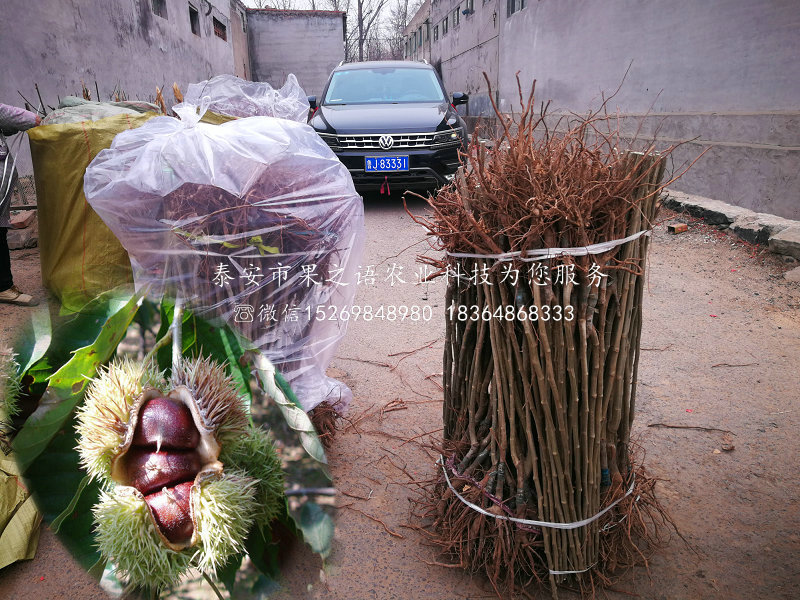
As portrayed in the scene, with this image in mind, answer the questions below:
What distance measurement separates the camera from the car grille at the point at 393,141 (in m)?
6.24

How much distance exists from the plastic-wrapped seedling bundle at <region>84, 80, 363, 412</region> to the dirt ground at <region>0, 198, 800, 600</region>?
49 cm

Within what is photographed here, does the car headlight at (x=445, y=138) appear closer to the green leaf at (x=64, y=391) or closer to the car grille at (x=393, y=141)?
→ the car grille at (x=393, y=141)

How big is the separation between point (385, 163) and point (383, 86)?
61.6 inches

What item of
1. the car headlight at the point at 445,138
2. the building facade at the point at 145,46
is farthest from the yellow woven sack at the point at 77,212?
the car headlight at the point at 445,138

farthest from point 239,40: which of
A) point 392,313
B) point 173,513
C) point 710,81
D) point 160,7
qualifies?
point 173,513

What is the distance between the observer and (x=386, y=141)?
6223 mm

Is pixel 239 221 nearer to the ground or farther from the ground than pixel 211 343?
farther from the ground

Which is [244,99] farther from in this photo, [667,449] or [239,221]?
[667,449]

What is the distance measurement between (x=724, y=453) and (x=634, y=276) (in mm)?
1213

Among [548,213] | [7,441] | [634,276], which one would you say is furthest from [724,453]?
[7,441]

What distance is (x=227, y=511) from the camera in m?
1.31

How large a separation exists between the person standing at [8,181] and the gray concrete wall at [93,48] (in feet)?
7.39

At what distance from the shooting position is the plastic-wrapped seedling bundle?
6.75 feet

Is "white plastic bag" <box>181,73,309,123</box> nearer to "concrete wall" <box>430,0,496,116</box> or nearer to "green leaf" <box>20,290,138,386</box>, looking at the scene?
"green leaf" <box>20,290,138,386</box>
